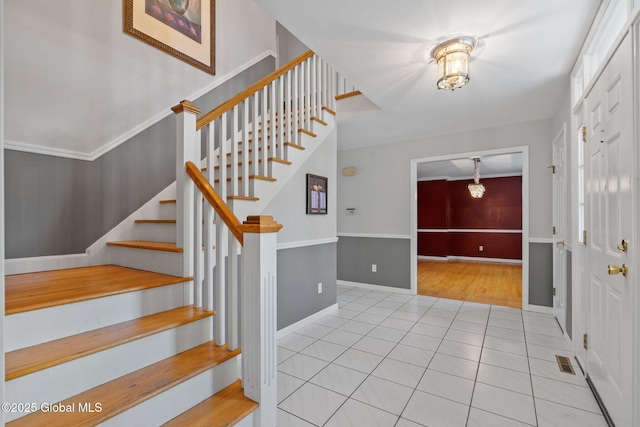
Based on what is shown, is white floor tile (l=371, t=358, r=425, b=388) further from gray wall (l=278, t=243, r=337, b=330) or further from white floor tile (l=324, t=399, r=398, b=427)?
gray wall (l=278, t=243, r=337, b=330)

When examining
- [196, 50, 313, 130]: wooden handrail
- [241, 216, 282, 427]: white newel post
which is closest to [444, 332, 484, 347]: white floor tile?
[241, 216, 282, 427]: white newel post

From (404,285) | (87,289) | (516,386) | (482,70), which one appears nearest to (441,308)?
(404,285)

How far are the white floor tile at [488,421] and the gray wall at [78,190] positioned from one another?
3.11m

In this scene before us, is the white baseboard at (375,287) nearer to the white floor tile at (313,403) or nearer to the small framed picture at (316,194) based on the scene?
the small framed picture at (316,194)

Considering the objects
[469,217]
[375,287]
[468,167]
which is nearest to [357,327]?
[375,287]

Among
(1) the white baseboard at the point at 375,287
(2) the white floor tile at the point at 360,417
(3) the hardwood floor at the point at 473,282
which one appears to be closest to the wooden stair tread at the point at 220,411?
(2) the white floor tile at the point at 360,417

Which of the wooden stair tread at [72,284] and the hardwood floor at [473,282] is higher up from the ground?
the wooden stair tread at [72,284]

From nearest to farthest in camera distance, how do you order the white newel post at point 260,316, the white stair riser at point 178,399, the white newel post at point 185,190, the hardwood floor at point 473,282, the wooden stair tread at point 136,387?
the wooden stair tread at point 136,387, the white stair riser at point 178,399, the white newel post at point 260,316, the white newel post at point 185,190, the hardwood floor at point 473,282

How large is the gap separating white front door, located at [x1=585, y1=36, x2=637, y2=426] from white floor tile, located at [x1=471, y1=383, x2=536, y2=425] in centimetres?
40

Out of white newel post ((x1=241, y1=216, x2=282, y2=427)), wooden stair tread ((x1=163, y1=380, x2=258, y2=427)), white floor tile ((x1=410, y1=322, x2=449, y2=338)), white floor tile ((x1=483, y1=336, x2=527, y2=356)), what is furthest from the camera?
white floor tile ((x1=410, y1=322, x2=449, y2=338))

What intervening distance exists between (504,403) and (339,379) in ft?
3.58

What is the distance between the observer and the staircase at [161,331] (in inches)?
47.1

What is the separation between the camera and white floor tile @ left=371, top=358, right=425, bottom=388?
213 cm

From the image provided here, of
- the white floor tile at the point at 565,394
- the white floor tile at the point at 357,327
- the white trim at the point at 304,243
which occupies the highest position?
the white trim at the point at 304,243
